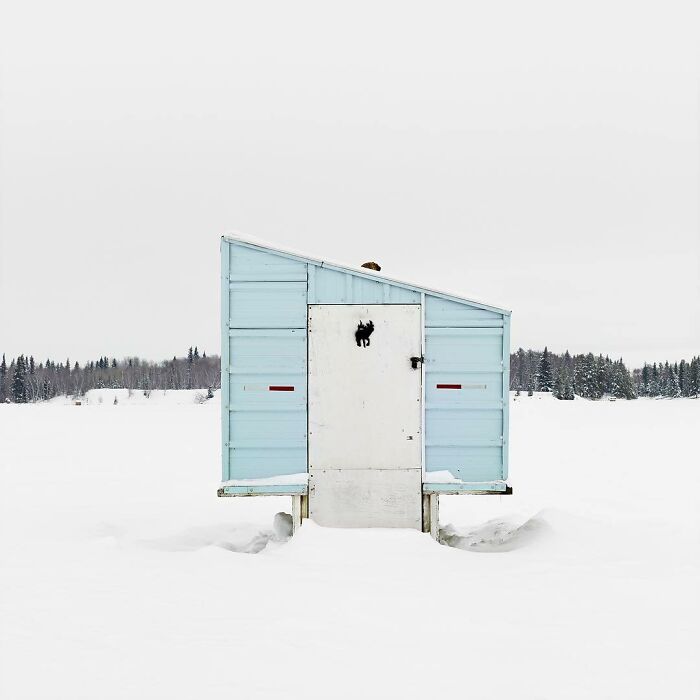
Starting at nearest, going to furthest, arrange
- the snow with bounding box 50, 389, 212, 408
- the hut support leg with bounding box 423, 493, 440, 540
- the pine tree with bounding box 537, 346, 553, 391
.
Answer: the hut support leg with bounding box 423, 493, 440, 540, the snow with bounding box 50, 389, 212, 408, the pine tree with bounding box 537, 346, 553, 391

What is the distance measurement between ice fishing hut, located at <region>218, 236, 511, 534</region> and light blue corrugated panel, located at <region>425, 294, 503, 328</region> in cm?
1

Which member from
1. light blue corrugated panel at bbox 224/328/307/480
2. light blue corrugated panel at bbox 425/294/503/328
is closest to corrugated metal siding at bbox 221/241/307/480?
light blue corrugated panel at bbox 224/328/307/480

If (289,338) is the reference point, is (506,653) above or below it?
below

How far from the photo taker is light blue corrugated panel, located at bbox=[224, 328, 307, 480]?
24.9ft

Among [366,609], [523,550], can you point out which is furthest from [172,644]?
[523,550]

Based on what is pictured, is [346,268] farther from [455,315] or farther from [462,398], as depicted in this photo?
[462,398]

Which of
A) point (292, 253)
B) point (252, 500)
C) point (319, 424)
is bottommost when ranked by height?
point (252, 500)

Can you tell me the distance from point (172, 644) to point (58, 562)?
2727 mm

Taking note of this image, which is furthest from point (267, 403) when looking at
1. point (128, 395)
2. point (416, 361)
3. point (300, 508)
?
point (128, 395)

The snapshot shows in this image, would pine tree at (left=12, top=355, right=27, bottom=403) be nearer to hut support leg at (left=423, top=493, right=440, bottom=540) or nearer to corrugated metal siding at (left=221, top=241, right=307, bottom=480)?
corrugated metal siding at (left=221, top=241, right=307, bottom=480)

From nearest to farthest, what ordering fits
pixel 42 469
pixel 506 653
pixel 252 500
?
pixel 506 653, pixel 252 500, pixel 42 469

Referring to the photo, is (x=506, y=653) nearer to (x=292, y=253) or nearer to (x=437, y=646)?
(x=437, y=646)

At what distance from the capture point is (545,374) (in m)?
90.5

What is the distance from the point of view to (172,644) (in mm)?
4785
